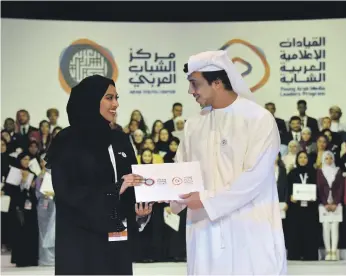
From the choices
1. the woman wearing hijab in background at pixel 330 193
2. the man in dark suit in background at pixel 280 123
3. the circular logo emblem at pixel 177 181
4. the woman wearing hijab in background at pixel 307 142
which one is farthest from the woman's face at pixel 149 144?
the circular logo emblem at pixel 177 181

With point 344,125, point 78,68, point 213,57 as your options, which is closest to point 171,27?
point 78,68

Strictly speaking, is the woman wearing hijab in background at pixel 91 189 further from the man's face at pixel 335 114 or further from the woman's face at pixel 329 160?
the man's face at pixel 335 114

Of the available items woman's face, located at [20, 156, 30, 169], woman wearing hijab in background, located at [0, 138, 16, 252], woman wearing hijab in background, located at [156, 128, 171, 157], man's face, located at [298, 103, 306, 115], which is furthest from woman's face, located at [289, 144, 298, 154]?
woman wearing hijab in background, located at [0, 138, 16, 252]

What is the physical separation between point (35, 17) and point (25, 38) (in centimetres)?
41

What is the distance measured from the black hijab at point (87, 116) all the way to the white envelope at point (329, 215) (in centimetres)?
597

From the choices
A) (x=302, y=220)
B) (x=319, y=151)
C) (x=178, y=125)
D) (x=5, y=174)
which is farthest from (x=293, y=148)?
(x=5, y=174)

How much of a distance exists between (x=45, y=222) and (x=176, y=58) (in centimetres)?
296

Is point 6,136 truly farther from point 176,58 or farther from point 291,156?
point 291,156

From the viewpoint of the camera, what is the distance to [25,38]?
893 centimetres

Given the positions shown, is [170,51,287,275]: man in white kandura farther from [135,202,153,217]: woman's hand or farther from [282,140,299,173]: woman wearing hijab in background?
[282,140,299,173]: woman wearing hijab in background

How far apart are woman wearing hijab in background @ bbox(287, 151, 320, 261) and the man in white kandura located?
537 cm

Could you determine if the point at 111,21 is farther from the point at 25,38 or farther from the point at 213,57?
the point at 213,57

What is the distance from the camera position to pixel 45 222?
27.6 feet

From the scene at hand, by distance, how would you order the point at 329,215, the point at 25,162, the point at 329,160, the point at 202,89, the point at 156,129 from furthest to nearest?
the point at 156,129 < the point at 329,160 < the point at 329,215 < the point at 25,162 < the point at 202,89
